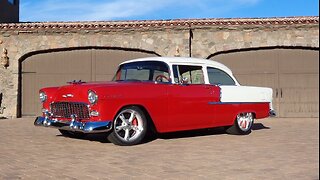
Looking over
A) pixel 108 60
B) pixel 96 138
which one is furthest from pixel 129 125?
pixel 108 60

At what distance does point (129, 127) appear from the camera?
22.9 feet

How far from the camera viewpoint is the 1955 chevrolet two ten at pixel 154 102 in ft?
22.0

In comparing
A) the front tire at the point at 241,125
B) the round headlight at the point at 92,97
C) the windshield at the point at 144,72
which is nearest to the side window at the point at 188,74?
the windshield at the point at 144,72

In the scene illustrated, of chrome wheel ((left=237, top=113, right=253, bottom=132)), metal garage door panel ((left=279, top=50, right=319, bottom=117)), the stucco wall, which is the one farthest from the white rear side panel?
the stucco wall

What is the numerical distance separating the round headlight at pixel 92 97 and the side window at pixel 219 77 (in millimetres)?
2594

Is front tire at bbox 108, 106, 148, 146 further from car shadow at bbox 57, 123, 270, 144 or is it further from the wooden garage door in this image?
the wooden garage door

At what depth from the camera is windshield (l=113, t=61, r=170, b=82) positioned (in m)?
7.72

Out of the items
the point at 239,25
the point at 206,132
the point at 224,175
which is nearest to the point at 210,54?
the point at 239,25

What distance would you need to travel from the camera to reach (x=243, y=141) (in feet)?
25.1

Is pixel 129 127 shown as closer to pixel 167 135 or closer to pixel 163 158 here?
pixel 163 158

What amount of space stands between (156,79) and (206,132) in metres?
2.12

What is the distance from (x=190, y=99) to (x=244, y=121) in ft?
5.82

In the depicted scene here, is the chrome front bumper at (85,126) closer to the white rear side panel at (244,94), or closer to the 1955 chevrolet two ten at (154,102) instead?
the 1955 chevrolet two ten at (154,102)

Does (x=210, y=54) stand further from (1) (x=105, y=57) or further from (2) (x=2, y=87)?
(2) (x=2, y=87)
